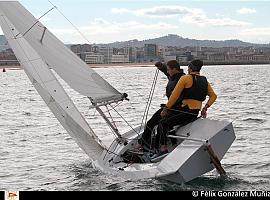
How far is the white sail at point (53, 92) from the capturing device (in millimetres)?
9602

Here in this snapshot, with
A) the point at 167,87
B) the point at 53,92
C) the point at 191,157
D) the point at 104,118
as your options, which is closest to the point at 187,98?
the point at 167,87

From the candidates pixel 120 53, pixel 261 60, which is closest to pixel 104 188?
pixel 120 53

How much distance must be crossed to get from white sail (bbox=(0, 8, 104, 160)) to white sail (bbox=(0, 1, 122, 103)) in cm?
68

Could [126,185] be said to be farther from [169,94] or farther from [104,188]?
[169,94]

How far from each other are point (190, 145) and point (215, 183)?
752 mm

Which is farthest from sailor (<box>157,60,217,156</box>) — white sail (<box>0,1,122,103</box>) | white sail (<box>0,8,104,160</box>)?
white sail (<box>0,8,104,160</box>)

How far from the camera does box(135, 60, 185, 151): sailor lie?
28.8 ft

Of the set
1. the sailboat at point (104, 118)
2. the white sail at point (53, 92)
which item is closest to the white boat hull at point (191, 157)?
the sailboat at point (104, 118)

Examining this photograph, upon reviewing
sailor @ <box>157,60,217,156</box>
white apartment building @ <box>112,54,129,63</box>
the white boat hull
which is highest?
sailor @ <box>157,60,217,156</box>

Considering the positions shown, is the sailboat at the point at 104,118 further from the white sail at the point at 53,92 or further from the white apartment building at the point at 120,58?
the white apartment building at the point at 120,58

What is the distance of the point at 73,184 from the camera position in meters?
9.10

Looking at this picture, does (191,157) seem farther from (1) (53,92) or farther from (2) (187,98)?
(1) (53,92)

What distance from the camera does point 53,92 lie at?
957 cm

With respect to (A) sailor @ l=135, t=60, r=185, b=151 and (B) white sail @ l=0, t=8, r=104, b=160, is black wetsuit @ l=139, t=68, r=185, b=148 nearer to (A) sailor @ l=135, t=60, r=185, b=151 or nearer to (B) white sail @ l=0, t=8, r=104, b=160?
(A) sailor @ l=135, t=60, r=185, b=151
